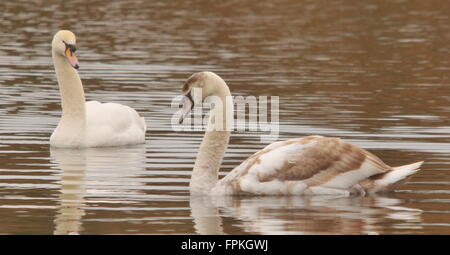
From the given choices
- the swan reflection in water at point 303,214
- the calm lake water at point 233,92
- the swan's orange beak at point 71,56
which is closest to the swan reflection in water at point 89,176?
the calm lake water at point 233,92

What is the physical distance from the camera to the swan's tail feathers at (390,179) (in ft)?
46.1

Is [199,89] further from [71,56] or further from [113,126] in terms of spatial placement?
[71,56]

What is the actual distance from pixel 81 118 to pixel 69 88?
617 millimetres

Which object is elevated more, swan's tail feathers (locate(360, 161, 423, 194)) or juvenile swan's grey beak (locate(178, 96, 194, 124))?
juvenile swan's grey beak (locate(178, 96, 194, 124))

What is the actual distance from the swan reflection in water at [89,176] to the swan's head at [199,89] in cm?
111

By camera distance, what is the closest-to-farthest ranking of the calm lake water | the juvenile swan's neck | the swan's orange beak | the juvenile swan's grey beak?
the calm lake water, the juvenile swan's grey beak, the juvenile swan's neck, the swan's orange beak

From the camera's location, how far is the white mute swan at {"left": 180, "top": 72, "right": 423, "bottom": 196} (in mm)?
13906

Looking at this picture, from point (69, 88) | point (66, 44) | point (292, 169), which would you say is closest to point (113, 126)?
point (69, 88)

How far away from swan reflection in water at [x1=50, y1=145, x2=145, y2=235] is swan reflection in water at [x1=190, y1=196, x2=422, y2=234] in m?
1.04

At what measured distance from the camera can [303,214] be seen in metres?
13.0

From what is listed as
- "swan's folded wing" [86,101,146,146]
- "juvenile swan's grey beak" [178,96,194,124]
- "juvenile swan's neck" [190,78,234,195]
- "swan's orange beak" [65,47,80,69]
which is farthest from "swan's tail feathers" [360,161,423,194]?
"swan's orange beak" [65,47,80,69]

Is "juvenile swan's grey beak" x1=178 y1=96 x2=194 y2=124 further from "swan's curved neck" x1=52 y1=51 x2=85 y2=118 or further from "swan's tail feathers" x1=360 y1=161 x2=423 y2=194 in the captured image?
"swan's curved neck" x1=52 y1=51 x2=85 y2=118

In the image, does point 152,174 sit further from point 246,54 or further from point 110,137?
point 246,54

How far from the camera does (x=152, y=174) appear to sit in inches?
619
